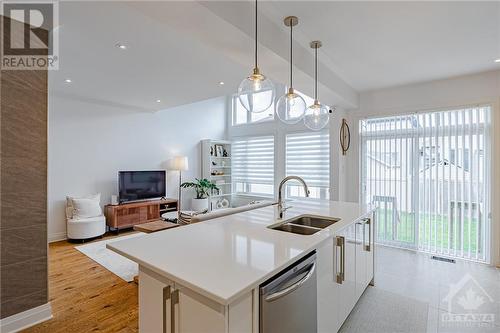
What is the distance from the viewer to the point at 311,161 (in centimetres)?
590

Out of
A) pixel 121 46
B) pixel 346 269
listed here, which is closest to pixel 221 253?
pixel 346 269

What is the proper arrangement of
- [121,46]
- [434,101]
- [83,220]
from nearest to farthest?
[121,46], [434,101], [83,220]

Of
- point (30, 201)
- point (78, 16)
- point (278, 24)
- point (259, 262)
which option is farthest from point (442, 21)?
point (30, 201)

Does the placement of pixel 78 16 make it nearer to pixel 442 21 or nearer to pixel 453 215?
pixel 442 21

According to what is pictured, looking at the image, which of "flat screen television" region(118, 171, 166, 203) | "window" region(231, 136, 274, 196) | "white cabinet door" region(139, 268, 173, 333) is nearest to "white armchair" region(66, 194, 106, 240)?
"flat screen television" region(118, 171, 166, 203)

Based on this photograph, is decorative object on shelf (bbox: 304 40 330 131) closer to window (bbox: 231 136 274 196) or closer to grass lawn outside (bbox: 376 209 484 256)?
grass lawn outside (bbox: 376 209 484 256)

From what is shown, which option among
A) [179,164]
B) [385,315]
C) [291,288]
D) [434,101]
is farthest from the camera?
[179,164]

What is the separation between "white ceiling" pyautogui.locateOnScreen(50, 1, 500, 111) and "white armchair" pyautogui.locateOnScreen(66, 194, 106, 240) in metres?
2.08

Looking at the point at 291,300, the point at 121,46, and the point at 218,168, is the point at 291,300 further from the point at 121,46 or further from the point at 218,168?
the point at 218,168

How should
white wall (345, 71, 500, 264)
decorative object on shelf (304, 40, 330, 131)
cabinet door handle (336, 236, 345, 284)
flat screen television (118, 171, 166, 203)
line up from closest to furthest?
cabinet door handle (336, 236, 345, 284) < decorative object on shelf (304, 40, 330, 131) < white wall (345, 71, 500, 264) < flat screen television (118, 171, 166, 203)

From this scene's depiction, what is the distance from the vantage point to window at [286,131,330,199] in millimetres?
5719

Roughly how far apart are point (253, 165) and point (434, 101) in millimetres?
4308

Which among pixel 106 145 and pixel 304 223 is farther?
pixel 106 145

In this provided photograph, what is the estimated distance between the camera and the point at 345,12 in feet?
6.95
